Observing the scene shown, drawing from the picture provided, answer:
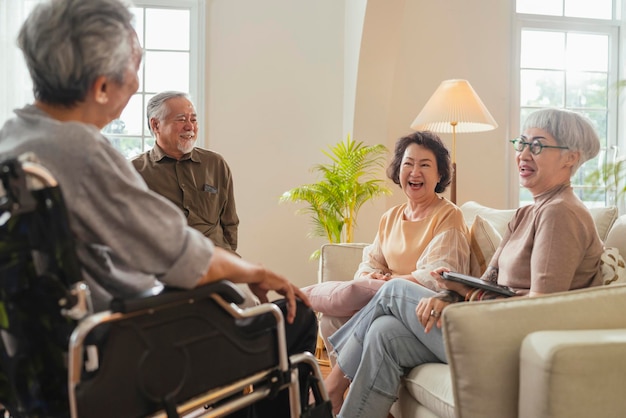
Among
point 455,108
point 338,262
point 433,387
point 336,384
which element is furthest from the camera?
point 455,108

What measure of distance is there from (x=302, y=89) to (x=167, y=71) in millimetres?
1014

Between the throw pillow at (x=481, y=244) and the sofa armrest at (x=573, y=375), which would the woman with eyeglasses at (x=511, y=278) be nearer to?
the throw pillow at (x=481, y=244)

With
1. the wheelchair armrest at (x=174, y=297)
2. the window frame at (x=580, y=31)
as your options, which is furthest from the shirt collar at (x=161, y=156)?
the window frame at (x=580, y=31)

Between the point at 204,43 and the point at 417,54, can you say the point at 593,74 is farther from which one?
the point at 204,43

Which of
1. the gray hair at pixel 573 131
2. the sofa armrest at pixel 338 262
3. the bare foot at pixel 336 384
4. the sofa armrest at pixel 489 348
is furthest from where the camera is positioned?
the sofa armrest at pixel 338 262

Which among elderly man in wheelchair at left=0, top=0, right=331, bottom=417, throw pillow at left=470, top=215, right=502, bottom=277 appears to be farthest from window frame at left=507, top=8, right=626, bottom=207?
elderly man in wheelchair at left=0, top=0, right=331, bottom=417

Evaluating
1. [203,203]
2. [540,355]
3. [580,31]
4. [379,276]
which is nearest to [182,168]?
[203,203]

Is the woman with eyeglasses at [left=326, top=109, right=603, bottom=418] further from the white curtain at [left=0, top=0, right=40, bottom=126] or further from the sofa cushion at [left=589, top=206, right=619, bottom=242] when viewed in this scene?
the white curtain at [left=0, top=0, right=40, bottom=126]

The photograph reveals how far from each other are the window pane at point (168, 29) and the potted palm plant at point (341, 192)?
57.8 inches

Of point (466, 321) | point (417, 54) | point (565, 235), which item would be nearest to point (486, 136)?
point (417, 54)

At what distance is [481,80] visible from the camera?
5129 mm

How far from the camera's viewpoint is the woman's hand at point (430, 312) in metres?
2.12

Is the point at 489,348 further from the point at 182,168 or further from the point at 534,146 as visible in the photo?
the point at 182,168

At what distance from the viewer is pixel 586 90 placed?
5.49 meters
